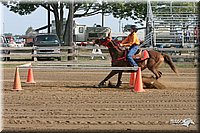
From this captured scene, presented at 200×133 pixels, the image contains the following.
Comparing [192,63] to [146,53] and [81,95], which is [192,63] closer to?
[146,53]

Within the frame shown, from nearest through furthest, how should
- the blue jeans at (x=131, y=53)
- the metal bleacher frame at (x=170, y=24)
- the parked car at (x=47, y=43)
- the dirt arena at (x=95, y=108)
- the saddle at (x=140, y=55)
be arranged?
1. the dirt arena at (x=95, y=108)
2. the blue jeans at (x=131, y=53)
3. the saddle at (x=140, y=55)
4. the parked car at (x=47, y=43)
5. the metal bleacher frame at (x=170, y=24)

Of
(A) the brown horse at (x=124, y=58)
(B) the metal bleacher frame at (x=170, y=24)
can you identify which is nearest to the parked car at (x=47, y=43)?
(B) the metal bleacher frame at (x=170, y=24)

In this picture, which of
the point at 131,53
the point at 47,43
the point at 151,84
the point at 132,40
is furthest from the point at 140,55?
the point at 47,43

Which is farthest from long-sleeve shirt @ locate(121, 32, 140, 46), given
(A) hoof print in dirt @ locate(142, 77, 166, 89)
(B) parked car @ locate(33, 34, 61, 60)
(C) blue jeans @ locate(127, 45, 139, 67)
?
(B) parked car @ locate(33, 34, 61, 60)

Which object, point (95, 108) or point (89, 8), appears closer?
point (95, 108)

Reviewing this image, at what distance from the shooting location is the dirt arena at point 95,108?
845 centimetres

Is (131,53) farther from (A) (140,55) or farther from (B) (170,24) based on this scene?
(B) (170,24)

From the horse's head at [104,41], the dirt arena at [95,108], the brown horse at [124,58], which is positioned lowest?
the dirt arena at [95,108]

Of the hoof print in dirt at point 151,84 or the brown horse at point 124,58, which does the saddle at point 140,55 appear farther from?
the hoof print in dirt at point 151,84

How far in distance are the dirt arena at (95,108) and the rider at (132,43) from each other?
0.90m

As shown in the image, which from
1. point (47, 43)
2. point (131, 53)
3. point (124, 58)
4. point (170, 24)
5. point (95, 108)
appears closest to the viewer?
point (95, 108)

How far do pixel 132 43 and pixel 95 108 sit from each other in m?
4.64

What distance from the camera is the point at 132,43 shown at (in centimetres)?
1457

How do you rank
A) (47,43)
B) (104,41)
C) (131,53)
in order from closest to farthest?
1. (131,53)
2. (104,41)
3. (47,43)
